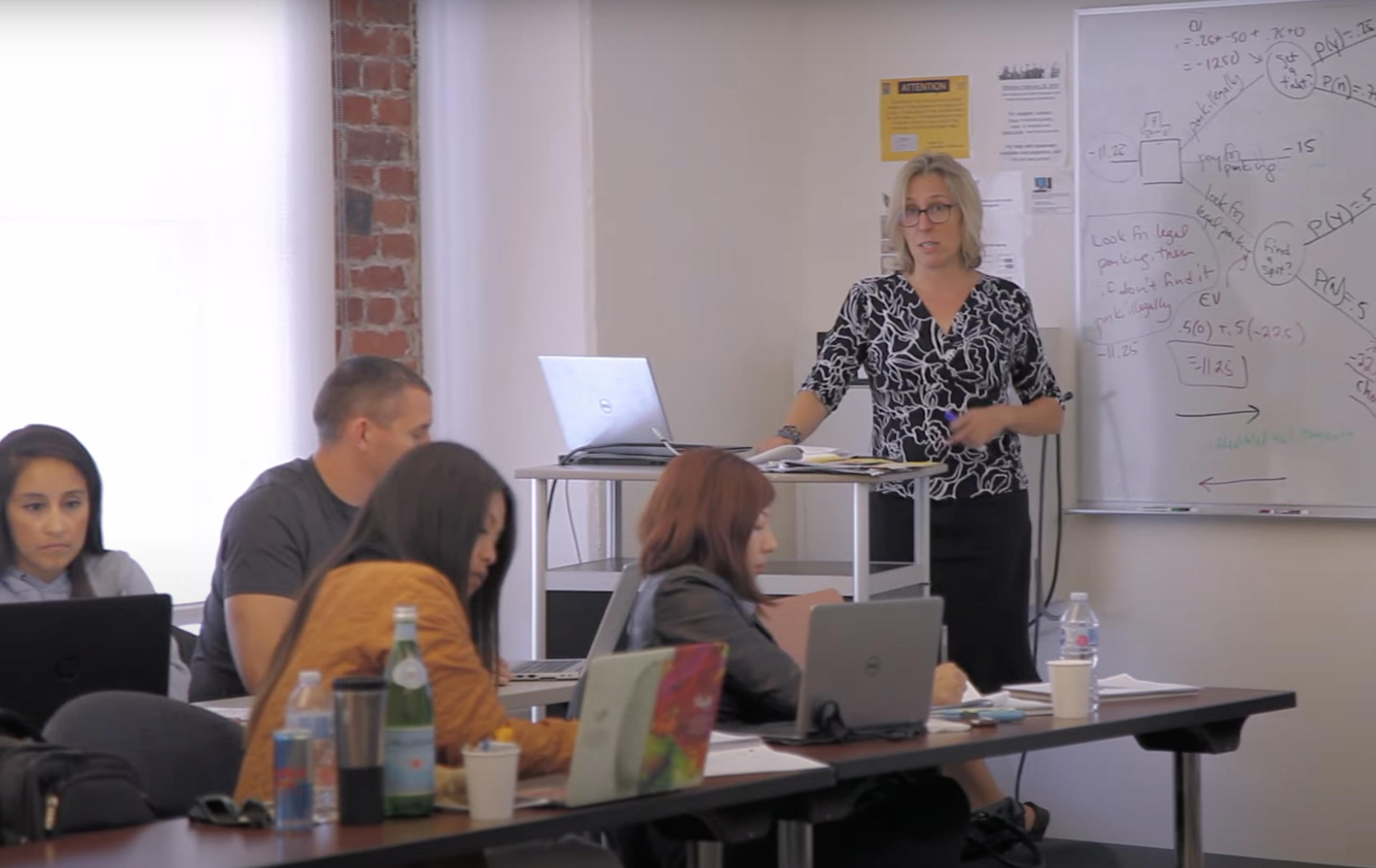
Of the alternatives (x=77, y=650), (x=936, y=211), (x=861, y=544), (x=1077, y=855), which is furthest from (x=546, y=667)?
(x=1077, y=855)

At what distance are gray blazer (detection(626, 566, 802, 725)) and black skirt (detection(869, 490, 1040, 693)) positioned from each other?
4.88 ft

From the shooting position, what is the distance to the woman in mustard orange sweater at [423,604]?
2492mm

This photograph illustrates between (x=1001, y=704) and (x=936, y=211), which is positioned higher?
(x=936, y=211)

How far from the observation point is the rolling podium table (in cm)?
411

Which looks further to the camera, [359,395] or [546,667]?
[546,667]

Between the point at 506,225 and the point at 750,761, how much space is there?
278cm

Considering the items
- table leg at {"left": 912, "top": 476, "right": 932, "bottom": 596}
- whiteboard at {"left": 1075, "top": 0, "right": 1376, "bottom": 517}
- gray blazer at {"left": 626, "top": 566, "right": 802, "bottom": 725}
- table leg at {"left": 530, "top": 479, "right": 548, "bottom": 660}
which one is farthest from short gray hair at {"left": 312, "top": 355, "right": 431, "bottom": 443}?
whiteboard at {"left": 1075, "top": 0, "right": 1376, "bottom": 517}

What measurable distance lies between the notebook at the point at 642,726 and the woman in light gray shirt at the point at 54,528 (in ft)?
4.26

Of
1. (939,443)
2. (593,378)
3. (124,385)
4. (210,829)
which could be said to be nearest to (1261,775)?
(939,443)

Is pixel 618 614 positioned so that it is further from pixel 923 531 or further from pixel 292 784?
pixel 923 531

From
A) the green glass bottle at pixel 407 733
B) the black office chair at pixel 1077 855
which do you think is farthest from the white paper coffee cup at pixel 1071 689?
the black office chair at pixel 1077 855

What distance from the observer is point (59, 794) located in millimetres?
2297

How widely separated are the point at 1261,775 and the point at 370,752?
338cm

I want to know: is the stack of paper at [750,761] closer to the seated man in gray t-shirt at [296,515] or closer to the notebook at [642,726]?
the notebook at [642,726]
